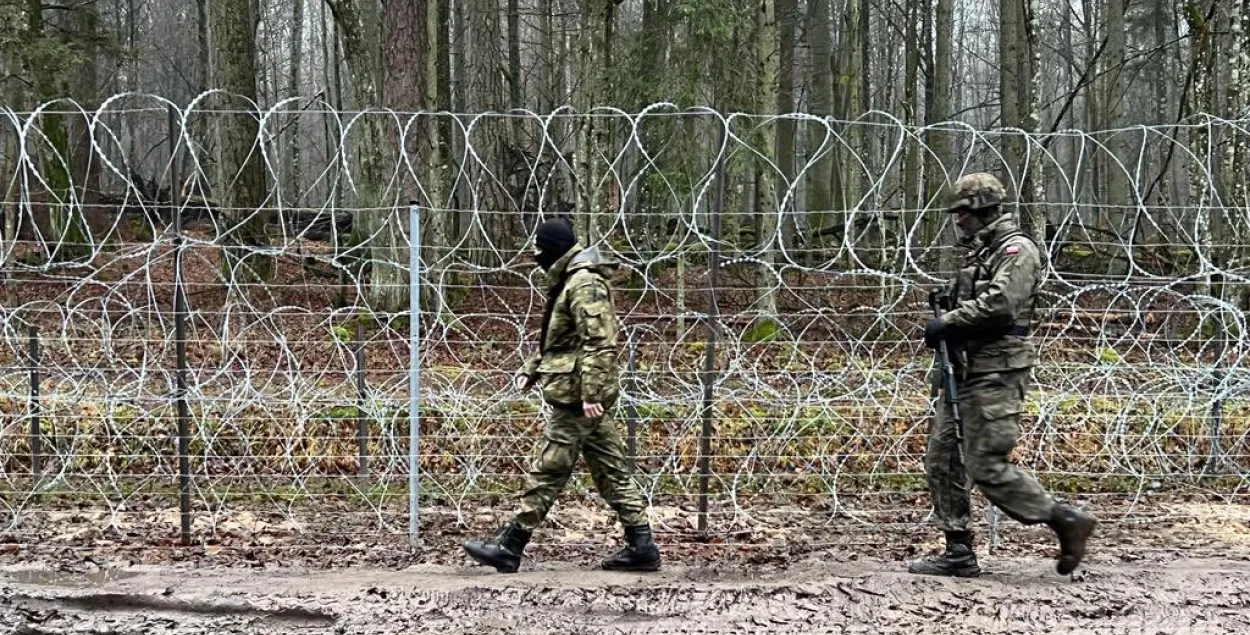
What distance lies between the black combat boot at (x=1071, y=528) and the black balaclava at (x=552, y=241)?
274 cm

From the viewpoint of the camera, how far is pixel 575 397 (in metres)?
4.92

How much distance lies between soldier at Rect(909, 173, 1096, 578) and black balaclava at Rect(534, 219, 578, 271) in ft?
6.19

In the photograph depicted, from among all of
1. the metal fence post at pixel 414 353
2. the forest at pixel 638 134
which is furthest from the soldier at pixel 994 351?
the metal fence post at pixel 414 353

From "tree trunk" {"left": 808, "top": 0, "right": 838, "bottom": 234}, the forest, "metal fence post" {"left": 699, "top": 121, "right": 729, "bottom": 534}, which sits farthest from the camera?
"tree trunk" {"left": 808, "top": 0, "right": 838, "bottom": 234}

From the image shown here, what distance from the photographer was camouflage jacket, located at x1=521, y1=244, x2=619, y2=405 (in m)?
4.85

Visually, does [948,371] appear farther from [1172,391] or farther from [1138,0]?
[1138,0]

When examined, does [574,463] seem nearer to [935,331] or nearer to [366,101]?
[935,331]

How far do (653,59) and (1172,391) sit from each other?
8203 millimetres

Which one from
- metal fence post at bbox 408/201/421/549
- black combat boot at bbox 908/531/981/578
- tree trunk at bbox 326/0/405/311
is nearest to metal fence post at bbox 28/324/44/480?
metal fence post at bbox 408/201/421/549

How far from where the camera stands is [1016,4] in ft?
48.3

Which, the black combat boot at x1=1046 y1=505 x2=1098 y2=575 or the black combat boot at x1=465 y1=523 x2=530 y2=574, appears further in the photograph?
the black combat boot at x1=465 y1=523 x2=530 y2=574

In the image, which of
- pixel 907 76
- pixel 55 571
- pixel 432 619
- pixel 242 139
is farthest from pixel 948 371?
pixel 907 76

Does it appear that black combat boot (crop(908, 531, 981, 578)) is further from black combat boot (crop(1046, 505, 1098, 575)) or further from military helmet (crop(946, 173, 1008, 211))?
military helmet (crop(946, 173, 1008, 211))

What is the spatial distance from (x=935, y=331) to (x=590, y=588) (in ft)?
7.05
